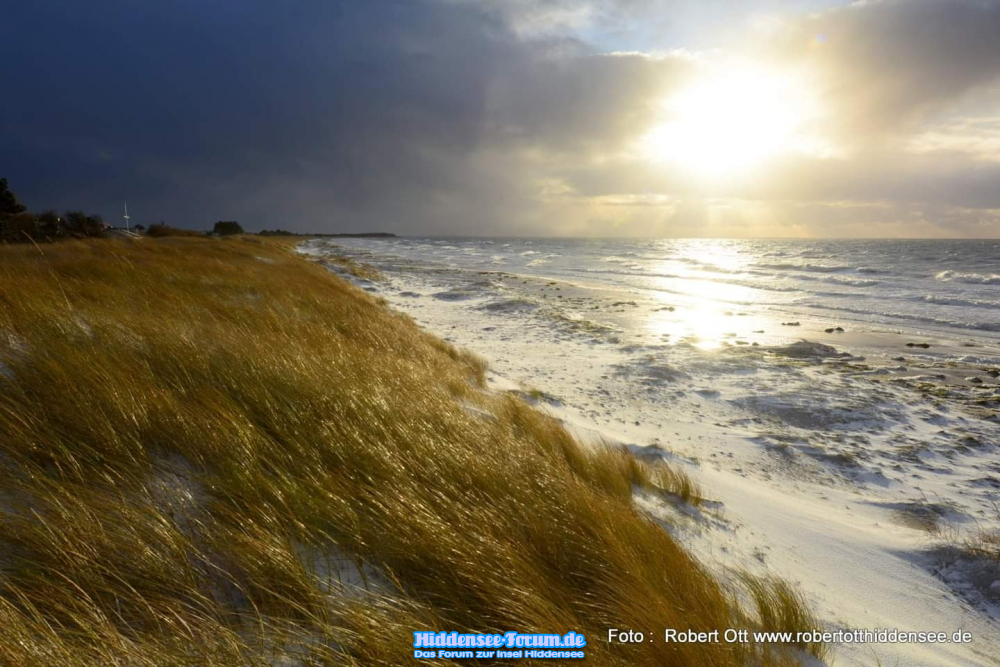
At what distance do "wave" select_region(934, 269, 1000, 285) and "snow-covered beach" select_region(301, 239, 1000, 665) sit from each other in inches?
418

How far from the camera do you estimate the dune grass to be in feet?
5.23

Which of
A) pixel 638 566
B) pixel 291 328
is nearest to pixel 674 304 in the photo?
pixel 291 328

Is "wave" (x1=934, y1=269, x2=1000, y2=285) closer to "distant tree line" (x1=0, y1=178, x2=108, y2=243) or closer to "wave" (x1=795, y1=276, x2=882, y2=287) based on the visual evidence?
"wave" (x1=795, y1=276, x2=882, y2=287)

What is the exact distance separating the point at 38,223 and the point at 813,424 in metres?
30.5

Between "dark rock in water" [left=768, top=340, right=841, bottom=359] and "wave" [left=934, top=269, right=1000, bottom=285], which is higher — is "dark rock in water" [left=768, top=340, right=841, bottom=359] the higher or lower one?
the lower one

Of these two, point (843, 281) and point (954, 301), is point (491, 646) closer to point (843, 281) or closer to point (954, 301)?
point (954, 301)

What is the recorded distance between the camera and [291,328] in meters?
5.52

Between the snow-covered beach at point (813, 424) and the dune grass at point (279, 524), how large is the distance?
3.32ft

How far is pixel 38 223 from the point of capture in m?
20.2

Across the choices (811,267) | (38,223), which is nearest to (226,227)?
(38,223)

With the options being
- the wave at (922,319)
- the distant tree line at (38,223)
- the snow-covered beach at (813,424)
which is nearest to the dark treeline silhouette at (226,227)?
the distant tree line at (38,223)

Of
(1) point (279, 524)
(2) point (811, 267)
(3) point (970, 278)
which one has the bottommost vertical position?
(1) point (279, 524)

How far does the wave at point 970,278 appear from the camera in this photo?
2664 cm

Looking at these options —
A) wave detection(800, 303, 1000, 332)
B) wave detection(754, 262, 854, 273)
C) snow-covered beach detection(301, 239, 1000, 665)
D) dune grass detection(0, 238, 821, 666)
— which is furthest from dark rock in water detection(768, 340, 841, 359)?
wave detection(754, 262, 854, 273)
